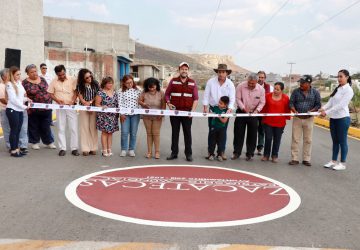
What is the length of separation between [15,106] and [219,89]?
4.26m

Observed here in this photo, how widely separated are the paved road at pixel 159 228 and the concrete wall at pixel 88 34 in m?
53.5

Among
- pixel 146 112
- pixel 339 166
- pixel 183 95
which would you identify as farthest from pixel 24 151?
pixel 339 166

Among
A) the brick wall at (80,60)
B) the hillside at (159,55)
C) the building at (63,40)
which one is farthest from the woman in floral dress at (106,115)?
the hillside at (159,55)

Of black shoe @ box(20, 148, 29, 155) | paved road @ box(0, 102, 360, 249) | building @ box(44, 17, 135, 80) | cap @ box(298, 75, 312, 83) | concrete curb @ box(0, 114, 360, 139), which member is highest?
building @ box(44, 17, 135, 80)

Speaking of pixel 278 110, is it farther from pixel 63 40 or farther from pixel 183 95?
pixel 63 40

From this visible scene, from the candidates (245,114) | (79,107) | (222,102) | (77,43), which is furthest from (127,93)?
(77,43)

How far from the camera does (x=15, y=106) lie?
325 inches

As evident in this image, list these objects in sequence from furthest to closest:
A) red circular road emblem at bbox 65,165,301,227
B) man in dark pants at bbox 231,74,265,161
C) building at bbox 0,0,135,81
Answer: building at bbox 0,0,135,81
man in dark pants at bbox 231,74,265,161
red circular road emblem at bbox 65,165,301,227

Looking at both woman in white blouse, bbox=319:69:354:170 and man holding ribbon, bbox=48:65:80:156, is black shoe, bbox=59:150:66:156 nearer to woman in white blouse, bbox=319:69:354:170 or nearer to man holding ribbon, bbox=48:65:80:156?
man holding ribbon, bbox=48:65:80:156

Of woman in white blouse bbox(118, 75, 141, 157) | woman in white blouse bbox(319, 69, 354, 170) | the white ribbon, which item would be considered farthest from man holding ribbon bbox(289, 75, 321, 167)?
woman in white blouse bbox(118, 75, 141, 157)

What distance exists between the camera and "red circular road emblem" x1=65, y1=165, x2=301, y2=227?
4.83 m

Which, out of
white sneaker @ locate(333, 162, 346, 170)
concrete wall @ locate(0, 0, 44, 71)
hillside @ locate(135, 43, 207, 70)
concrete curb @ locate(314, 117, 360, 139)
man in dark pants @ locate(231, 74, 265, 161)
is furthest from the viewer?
hillside @ locate(135, 43, 207, 70)

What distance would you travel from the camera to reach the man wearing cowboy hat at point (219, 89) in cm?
829

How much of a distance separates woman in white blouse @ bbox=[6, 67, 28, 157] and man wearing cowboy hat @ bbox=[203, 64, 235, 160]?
3840 millimetres
